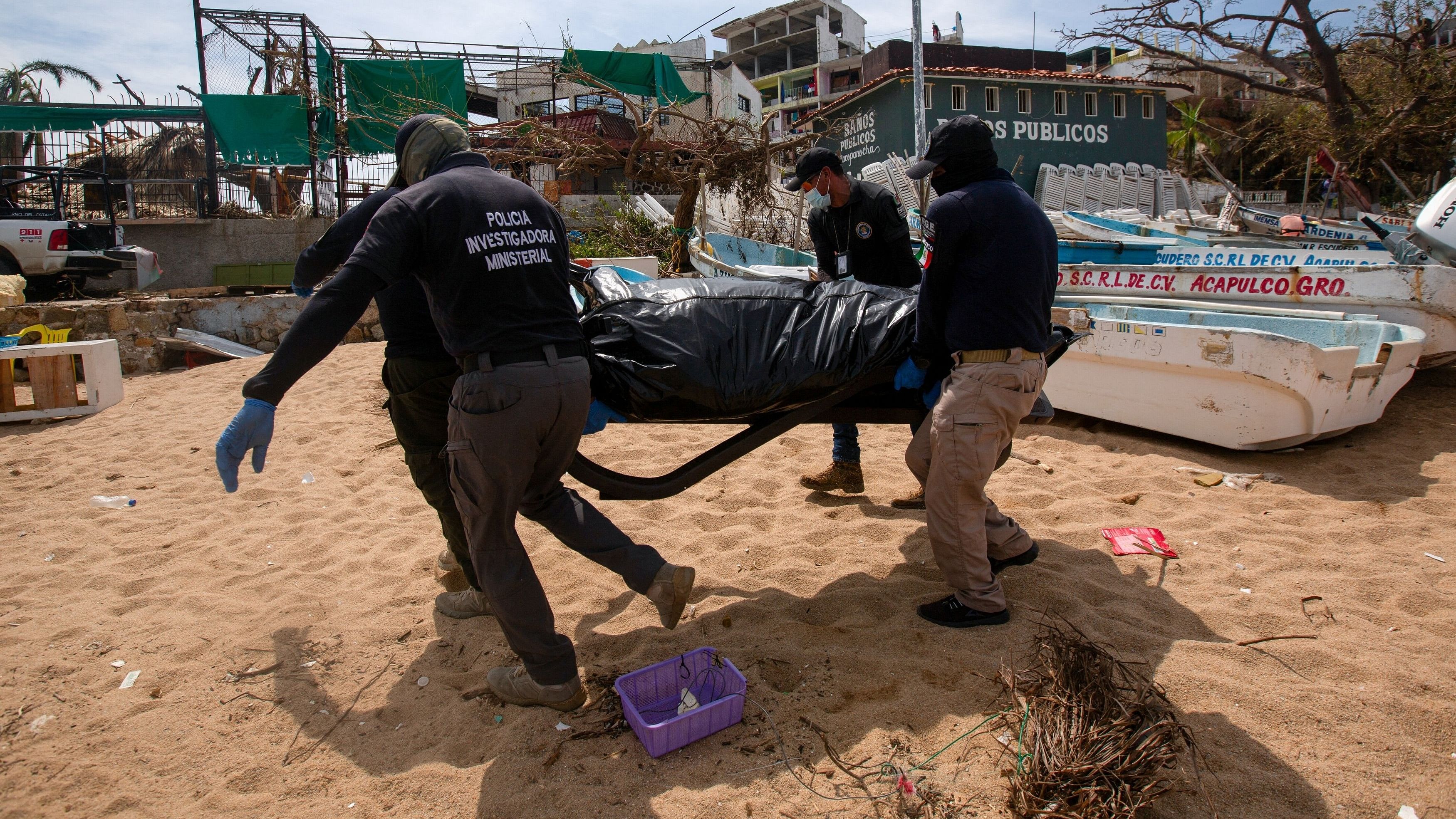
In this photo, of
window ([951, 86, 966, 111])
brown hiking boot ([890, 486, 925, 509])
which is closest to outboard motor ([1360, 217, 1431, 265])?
brown hiking boot ([890, 486, 925, 509])

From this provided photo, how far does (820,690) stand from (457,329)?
1.48 metres

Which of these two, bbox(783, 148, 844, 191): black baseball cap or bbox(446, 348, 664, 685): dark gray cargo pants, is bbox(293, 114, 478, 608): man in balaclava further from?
bbox(783, 148, 844, 191): black baseball cap

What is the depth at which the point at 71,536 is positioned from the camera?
370 cm

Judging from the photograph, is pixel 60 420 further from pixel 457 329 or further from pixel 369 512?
pixel 457 329

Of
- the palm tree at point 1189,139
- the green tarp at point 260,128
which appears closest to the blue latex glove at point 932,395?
→ the green tarp at point 260,128

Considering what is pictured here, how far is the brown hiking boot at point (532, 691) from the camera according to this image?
2.25 meters

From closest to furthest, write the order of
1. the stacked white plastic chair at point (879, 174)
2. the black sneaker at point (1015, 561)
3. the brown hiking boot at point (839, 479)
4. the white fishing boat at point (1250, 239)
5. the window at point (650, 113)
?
the black sneaker at point (1015, 561), the brown hiking boot at point (839, 479), the white fishing boat at point (1250, 239), the window at point (650, 113), the stacked white plastic chair at point (879, 174)

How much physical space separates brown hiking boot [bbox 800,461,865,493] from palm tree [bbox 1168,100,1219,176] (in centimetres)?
2653

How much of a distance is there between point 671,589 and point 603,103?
17.2 m

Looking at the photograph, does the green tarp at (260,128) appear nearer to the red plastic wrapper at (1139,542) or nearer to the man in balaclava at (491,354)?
the man in balaclava at (491,354)

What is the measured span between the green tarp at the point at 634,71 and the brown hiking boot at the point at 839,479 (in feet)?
45.9

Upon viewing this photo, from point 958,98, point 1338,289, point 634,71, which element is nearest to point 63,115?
point 634,71

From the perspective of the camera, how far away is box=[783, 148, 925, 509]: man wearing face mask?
373 centimetres

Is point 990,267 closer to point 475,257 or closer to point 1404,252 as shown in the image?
point 475,257
